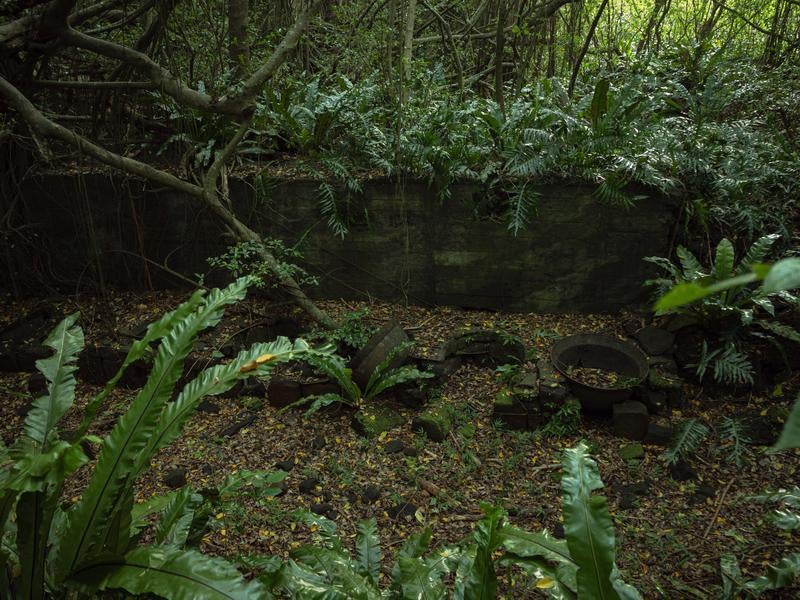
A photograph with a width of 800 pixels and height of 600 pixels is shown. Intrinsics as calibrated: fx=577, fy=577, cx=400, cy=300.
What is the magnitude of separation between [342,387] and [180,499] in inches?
73.3

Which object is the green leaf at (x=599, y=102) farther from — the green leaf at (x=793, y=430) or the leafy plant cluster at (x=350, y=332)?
the green leaf at (x=793, y=430)

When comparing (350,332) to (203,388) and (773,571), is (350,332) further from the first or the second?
(773,571)

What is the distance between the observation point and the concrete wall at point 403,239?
4578 millimetres

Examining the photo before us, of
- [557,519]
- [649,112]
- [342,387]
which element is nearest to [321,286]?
[342,387]

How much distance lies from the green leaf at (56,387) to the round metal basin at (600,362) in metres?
2.89

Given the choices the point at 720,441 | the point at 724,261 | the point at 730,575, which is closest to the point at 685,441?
the point at 720,441

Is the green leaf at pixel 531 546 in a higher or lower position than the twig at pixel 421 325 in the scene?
higher

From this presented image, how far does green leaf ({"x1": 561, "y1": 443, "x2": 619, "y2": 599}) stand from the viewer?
1.77 m

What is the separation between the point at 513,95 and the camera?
6.20m

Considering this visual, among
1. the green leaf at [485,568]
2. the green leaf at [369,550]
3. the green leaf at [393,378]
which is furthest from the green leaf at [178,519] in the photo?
the green leaf at [393,378]

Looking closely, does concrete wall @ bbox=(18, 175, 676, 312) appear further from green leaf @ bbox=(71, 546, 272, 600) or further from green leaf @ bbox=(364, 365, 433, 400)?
green leaf @ bbox=(71, 546, 272, 600)

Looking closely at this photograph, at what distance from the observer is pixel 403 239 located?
492cm

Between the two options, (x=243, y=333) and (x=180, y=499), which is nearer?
(x=180, y=499)

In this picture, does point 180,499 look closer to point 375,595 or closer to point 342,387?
point 375,595
